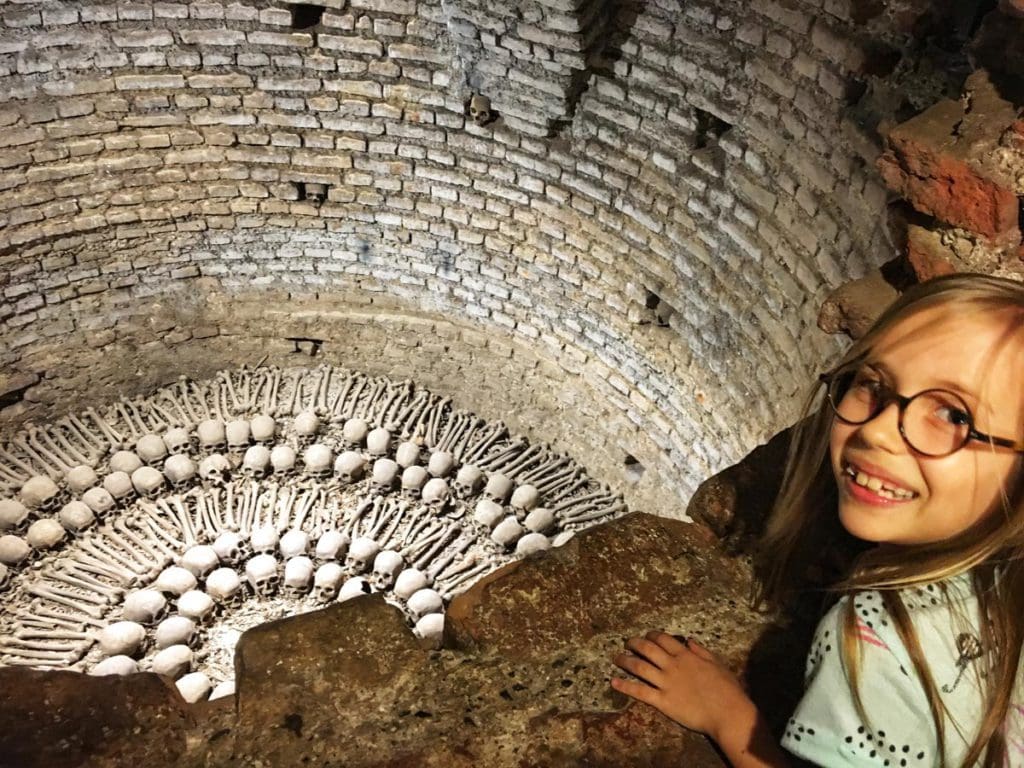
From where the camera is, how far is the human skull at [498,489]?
5.25 metres

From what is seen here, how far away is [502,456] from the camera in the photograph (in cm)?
554

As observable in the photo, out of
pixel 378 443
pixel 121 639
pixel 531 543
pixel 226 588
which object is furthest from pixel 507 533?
pixel 121 639

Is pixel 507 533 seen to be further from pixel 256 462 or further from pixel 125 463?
pixel 125 463

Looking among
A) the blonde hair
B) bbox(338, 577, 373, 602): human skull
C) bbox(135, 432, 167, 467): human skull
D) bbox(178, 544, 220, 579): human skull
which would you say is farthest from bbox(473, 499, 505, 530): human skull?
the blonde hair

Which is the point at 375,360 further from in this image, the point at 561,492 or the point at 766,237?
the point at 766,237

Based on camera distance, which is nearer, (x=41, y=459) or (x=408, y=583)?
(x=408, y=583)

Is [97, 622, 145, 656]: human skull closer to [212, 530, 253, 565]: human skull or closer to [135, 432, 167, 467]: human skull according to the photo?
[212, 530, 253, 565]: human skull

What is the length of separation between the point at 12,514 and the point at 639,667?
4256 mm

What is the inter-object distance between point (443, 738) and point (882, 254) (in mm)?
2223

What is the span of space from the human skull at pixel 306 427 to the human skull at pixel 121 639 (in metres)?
1.51

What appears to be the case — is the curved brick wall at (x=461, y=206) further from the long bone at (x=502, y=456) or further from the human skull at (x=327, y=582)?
the human skull at (x=327, y=582)

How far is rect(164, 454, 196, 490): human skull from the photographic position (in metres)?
5.20

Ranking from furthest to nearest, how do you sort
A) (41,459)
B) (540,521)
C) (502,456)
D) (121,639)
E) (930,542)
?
(502,456), (41,459), (540,521), (121,639), (930,542)

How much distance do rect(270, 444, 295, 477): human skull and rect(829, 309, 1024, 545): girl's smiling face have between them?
4.19 m
